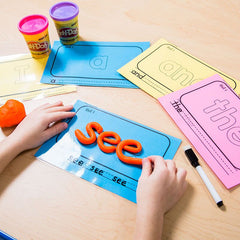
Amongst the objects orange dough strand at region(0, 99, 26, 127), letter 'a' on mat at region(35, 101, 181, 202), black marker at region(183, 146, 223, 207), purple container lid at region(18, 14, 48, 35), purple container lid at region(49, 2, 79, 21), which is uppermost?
purple container lid at region(49, 2, 79, 21)

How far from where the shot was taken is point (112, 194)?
52 centimetres

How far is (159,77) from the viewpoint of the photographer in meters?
0.70

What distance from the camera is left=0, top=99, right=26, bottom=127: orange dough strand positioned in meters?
0.60

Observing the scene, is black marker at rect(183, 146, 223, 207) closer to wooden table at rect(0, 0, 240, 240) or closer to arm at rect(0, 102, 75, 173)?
wooden table at rect(0, 0, 240, 240)

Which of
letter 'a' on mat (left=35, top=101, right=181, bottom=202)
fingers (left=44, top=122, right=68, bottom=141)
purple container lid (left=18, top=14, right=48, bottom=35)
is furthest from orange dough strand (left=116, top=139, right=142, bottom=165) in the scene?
purple container lid (left=18, top=14, right=48, bottom=35)

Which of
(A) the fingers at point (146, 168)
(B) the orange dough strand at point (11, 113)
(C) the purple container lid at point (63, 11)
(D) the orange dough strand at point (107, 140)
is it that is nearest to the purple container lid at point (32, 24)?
(C) the purple container lid at point (63, 11)

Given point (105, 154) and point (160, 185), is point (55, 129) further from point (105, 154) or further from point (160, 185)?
point (160, 185)

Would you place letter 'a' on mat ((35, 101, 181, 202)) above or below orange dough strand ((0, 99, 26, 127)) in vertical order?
above

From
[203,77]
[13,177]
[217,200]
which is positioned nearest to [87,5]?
[203,77]

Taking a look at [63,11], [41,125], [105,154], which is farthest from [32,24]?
[105,154]

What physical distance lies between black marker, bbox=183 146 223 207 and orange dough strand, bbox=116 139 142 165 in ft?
0.35

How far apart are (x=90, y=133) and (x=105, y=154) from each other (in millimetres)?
64

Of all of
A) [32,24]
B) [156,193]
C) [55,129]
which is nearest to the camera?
[156,193]

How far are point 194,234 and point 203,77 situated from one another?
411mm
